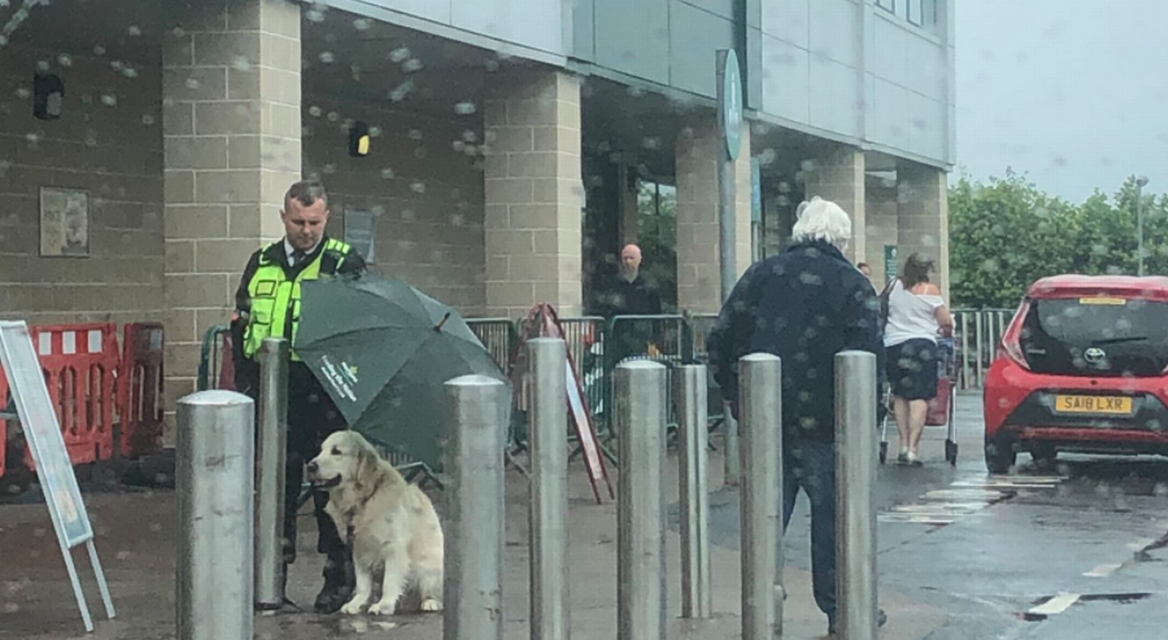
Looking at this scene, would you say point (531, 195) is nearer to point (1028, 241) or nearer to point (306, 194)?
point (306, 194)

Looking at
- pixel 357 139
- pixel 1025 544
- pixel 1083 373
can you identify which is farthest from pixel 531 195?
pixel 1025 544

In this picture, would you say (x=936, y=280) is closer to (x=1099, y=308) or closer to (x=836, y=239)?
(x=1099, y=308)

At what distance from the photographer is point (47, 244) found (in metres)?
14.9

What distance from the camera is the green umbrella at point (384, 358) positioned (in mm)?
7363

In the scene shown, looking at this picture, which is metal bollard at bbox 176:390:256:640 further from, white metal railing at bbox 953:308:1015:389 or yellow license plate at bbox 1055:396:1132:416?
white metal railing at bbox 953:308:1015:389

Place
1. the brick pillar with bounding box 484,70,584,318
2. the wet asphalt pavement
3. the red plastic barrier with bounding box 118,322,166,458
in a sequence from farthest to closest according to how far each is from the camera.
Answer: the brick pillar with bounding box 484,70,584,318
the red plastic barrier with bounding box 118,322,166,458
the wet asphalt pavement

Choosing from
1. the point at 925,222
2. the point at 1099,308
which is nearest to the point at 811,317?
the point at 1099,308

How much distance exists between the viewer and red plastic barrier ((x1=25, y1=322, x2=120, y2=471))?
11.4m

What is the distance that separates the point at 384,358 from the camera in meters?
7.48

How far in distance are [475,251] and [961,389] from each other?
955cm

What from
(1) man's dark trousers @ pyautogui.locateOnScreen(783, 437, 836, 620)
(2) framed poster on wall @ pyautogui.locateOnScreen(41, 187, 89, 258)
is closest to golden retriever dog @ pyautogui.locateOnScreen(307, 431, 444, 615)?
(1) man's dark trousers @ pyautogui.locateOnScreen(783, 437, 836, 620)

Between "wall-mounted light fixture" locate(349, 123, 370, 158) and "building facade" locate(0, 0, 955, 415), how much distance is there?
0.28ft

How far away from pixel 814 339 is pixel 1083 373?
7419mm

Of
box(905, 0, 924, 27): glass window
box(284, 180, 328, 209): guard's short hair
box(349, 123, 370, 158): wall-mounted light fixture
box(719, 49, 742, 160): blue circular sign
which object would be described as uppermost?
box(905, 0, 924, 27): glass window
